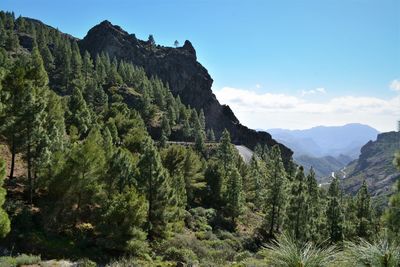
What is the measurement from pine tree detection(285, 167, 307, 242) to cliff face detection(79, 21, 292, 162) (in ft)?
338

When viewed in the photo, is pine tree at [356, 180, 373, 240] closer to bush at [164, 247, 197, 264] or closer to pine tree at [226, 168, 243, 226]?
pine tree at [226, 168, 243, 226]

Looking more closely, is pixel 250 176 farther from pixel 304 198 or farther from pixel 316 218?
pixel 304 198

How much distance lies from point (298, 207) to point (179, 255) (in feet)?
56.7

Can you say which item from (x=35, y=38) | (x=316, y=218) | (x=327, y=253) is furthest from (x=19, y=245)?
(x=35, y=38)

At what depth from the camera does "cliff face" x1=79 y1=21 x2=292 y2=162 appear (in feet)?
522

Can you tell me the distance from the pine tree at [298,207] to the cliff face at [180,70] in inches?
4051

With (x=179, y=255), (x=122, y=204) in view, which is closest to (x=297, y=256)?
(x=122, y=204)

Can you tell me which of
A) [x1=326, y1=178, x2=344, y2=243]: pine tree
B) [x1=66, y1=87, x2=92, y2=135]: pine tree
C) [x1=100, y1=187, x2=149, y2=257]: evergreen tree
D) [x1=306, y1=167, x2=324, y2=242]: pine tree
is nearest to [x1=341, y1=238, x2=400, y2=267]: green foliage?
[x1=100, y1=187, x2=149, y2=257]: evergreen tree

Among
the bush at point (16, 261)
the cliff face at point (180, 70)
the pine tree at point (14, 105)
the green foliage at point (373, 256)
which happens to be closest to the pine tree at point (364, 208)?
the bush at point (16, 261)

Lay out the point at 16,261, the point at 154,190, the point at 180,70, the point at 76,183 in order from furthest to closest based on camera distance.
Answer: the point at 180,70, the point at 154,190, the point at 76,183, the point at 16,261

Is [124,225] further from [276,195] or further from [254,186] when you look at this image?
[254,186]

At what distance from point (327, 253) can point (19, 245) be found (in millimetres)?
26427

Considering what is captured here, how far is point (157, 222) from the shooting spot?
37.3 metres

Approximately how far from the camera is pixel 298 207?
4328 cm
